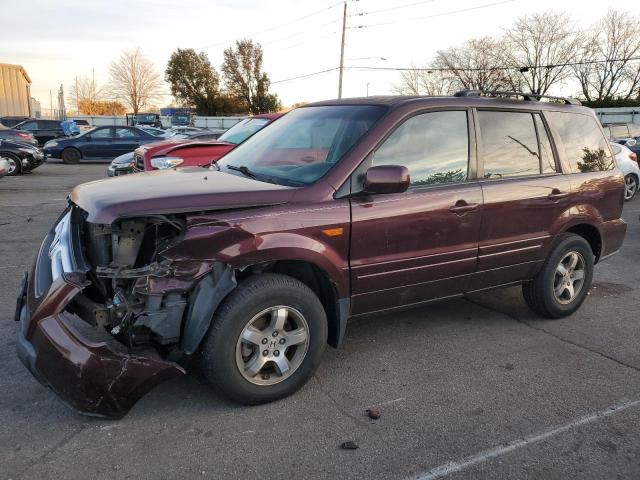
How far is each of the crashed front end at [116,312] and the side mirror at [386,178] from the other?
103cm

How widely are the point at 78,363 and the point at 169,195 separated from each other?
1.00 metres

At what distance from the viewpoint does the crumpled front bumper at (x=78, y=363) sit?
8.94ft

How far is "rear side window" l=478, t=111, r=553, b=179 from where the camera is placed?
4.07 meters

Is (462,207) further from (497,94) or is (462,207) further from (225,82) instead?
(225,82)

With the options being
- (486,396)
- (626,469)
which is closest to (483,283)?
(486,396)

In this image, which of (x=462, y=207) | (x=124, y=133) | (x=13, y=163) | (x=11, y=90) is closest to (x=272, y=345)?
(x=462, y=207)

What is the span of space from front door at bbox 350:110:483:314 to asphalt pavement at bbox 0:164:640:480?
0.54 metres

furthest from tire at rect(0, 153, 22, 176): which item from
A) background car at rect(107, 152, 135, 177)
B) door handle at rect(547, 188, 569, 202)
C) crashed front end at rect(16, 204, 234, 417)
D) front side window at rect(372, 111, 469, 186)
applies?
door handle at rect(547, 188, 569, 202)

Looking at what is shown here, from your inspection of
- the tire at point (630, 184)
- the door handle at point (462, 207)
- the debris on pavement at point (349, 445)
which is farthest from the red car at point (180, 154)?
the tire at point (630, 184)

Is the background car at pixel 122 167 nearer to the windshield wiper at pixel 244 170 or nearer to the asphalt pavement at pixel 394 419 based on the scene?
the asphalt pavement at pixel 394 419

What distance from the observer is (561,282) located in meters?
4.69

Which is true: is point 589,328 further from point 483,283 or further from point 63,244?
point 63,244

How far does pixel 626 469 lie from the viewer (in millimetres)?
2695

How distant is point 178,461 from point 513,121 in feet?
11.3
